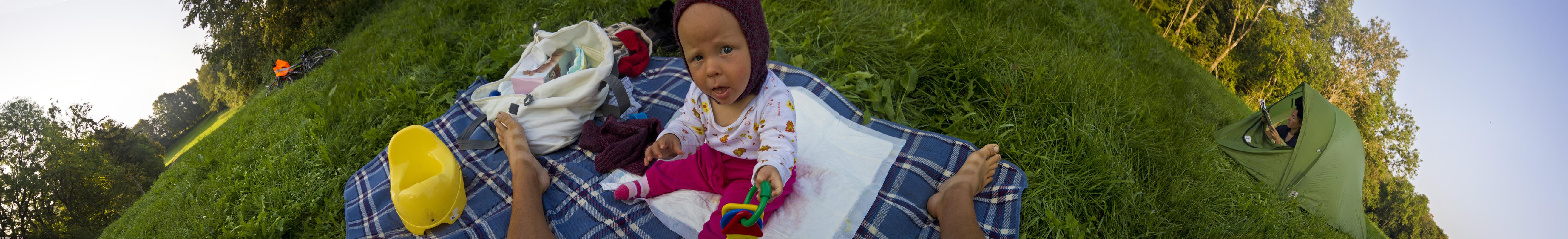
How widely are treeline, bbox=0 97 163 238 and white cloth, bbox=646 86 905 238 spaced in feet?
10.2

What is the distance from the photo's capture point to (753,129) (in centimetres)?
194

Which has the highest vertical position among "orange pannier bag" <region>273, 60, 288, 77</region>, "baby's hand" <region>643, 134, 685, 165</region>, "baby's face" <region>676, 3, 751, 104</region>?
"baby's face" <region>676, 3, 751, 104</region>

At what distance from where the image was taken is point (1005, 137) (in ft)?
9.57

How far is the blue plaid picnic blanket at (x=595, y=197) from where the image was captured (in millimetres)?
2305

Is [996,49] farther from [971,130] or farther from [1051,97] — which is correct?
[971,130]

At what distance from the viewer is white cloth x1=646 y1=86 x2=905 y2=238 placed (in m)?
2.14

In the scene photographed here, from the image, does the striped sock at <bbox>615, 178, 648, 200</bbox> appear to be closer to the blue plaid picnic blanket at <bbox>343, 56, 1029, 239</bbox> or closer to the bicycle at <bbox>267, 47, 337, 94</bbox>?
the blue plaid picnic blanket at <bbox>343, 56, 1029, 239</bbox>

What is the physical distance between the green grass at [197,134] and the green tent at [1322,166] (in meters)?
7.35

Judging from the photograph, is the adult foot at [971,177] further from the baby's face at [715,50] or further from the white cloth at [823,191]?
the baby's face at [715,50]

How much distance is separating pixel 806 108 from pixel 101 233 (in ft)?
12.2

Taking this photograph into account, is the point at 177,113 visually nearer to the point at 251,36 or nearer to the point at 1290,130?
the point at 251,36

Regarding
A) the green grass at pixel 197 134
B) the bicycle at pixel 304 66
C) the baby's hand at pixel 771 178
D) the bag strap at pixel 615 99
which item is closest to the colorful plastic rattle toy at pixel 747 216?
the baby's hand at pixel 771 178

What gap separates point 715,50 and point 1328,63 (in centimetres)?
582

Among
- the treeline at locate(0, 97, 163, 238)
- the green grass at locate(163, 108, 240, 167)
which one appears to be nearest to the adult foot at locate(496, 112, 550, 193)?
the treeline at locate(0, 97, 163, 238)
